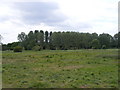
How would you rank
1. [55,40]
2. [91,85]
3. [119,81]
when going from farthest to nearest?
[55,40], [119,81], [91,85]

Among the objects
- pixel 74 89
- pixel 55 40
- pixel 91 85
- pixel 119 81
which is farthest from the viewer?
pixel 55 40

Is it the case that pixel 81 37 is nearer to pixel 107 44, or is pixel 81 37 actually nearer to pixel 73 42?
pixel 73 42

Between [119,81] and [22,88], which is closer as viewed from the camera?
[22,88]

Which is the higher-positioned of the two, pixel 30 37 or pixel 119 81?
pixel 30 37

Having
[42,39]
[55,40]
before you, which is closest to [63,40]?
[55,40]

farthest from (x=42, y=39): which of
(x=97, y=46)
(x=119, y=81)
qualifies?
(x=119, y=81)

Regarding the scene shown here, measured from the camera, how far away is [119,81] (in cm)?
700

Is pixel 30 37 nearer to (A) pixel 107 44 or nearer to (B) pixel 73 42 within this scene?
(B) pixel 73 42

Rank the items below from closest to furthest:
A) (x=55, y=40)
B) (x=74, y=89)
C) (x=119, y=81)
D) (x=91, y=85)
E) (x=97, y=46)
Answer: (x=74, y=89)
(x=91, y=85)
(x=119, y=81)
(x=97, y=46)
(x=55, y=40)

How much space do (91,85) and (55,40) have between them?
195 feet

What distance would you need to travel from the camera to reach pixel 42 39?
68.4m

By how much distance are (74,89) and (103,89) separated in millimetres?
942

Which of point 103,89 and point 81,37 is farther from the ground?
point 81,37

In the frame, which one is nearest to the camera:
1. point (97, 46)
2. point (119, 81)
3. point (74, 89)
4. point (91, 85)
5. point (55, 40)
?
point (74, 89)
